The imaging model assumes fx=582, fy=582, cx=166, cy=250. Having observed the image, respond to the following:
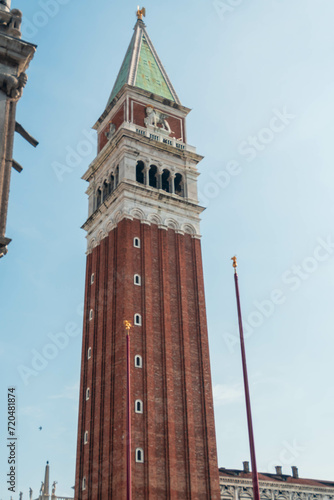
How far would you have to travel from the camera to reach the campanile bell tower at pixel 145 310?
43.2m

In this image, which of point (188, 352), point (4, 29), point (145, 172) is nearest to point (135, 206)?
point (145, 172)

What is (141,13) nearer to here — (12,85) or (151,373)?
(151,373)

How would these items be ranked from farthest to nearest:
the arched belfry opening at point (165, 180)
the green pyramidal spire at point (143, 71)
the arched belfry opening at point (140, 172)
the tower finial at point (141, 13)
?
the tower finial at point (141, 13), the green pyramidal spire at point (143, 71), the arched belfry opening at point (165, 180), the arched belfry opening at point (140, 172)

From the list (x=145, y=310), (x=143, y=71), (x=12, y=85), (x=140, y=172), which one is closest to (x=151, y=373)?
(x=145, y=310)

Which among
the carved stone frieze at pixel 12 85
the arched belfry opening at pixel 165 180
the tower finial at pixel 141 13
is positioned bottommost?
the carved stone frieze at pixel 12 85

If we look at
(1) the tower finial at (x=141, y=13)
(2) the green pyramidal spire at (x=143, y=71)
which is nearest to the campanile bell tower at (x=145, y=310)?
(2) the green pyramidal spire at (x=143, y=71)

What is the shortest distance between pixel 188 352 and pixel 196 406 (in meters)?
4.55

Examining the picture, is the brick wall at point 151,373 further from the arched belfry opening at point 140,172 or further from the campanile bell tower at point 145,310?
the arched belfry opening at point 140,172

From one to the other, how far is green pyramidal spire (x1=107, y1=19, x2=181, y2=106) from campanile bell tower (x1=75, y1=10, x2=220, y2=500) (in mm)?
228

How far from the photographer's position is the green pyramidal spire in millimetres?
63969

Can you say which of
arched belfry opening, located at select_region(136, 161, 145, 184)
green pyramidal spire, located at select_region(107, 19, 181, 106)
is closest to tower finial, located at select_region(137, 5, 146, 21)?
green pyramidal spire, located at select_region(107, 19, 181, 106)

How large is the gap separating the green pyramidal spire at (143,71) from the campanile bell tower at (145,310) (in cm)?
23

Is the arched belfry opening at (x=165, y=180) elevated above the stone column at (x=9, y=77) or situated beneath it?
elevated above

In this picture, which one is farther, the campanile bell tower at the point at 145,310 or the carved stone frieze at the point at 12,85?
the campanile bell tower at the point at 145,310
